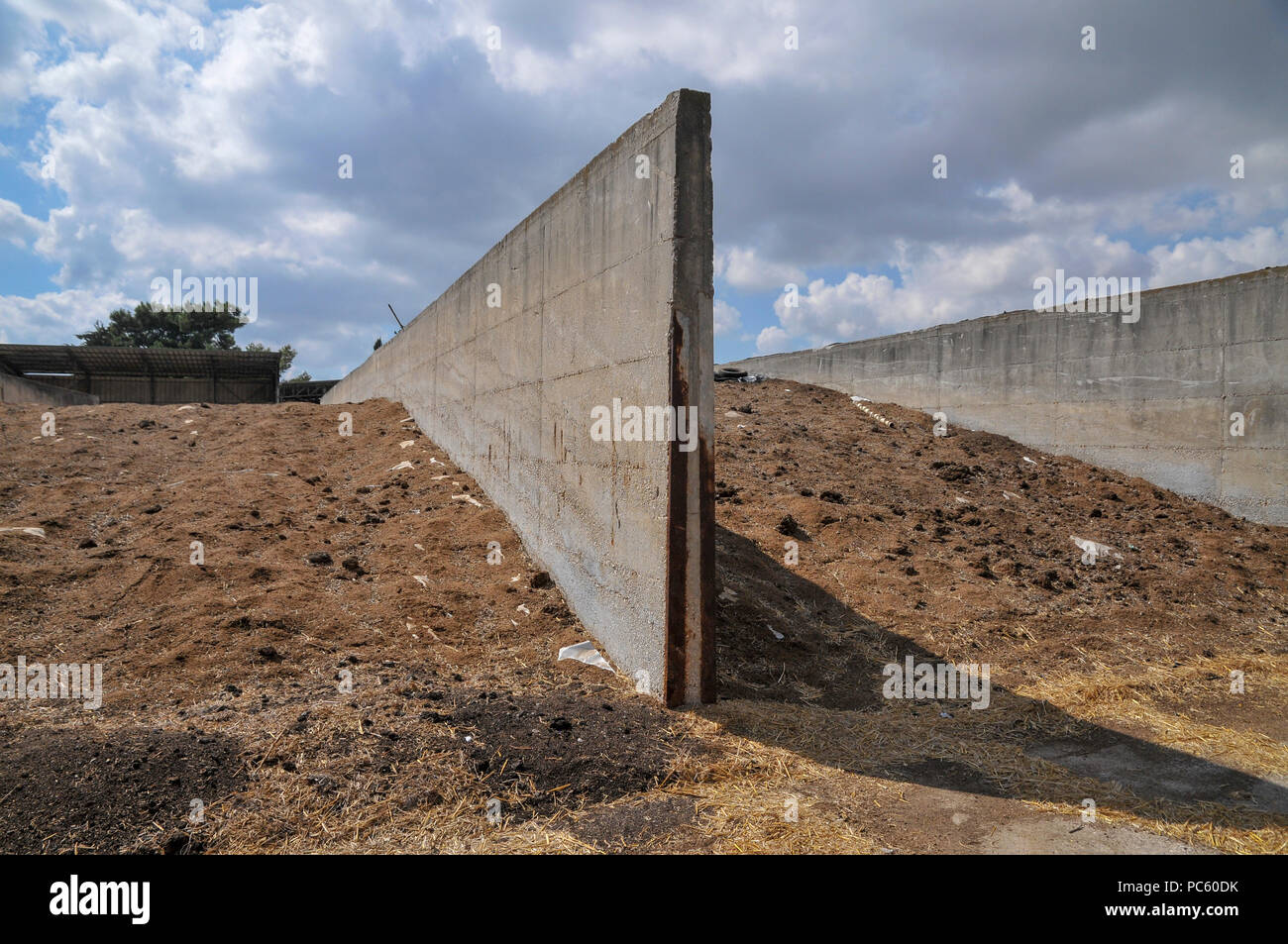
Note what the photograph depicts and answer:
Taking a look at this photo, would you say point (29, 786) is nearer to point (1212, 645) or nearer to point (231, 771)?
point (231, 771)

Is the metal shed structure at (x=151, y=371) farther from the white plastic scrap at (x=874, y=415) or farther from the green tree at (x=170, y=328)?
the white plastic scrap at (x=874, y=415)

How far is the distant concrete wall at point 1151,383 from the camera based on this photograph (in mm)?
8203

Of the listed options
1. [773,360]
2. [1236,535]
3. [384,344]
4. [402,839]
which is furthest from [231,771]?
[773,360]

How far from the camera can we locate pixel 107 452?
8.72 meters

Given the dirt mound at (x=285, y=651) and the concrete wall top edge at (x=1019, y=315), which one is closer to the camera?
the dirt mound at (x=285, y=651)

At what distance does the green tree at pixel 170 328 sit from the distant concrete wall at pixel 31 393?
18.4 m

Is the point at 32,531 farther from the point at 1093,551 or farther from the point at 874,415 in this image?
the point at 874,415

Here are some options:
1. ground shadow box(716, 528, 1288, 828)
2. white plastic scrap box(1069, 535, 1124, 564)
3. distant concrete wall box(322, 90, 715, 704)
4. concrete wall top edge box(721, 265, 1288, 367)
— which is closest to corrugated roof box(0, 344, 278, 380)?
concrete wall top edge box(721, 265, 1288, 367)

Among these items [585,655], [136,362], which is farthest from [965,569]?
[136,362]

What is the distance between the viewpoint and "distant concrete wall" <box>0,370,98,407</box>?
15430 millimetres

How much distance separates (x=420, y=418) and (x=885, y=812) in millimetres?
8508

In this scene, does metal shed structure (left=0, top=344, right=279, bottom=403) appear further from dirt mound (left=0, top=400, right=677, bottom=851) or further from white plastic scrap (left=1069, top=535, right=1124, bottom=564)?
white plastic scrap (left=1069, top=535, right=1124, bottom=564)

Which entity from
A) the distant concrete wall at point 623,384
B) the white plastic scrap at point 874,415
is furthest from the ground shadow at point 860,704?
the white plastic scrap at point 874,415

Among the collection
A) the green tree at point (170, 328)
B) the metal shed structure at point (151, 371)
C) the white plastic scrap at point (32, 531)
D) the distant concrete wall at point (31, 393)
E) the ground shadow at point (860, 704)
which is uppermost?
the green tree at point (170, 328)
